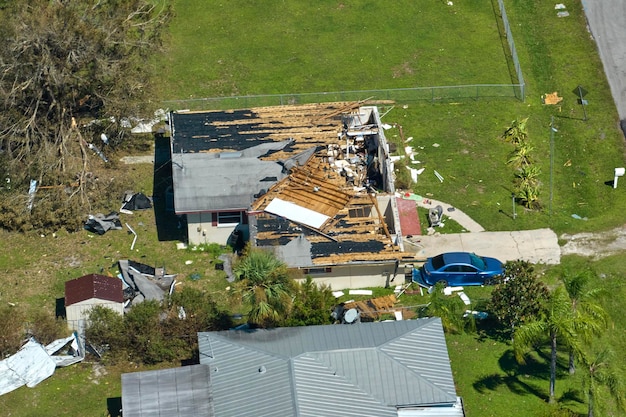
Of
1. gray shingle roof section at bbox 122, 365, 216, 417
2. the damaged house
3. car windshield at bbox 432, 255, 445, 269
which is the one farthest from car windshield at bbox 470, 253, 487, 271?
gray shingle roof section at bbox 122, 365, 216, 417

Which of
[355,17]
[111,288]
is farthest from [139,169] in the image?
[355,17]

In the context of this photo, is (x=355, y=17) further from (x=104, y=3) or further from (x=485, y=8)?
(x=104, y=3)

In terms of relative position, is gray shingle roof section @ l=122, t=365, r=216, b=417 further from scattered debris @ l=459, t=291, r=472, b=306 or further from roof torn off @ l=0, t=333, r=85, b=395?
scattered debris @ l=459, t=291, r=472, b=306

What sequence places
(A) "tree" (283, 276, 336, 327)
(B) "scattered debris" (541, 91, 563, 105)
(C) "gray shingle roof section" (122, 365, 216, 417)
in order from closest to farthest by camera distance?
(C) "gray shingle roof section" (122, 365, 216, 417) < (A) "tree" (283, 276, 336, 327) < (B) "scattered debris" (541, 91, 563, 105)

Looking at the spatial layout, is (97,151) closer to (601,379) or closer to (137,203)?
(137,203)

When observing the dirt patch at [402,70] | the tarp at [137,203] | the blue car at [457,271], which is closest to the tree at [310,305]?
the blue car at [457,271]

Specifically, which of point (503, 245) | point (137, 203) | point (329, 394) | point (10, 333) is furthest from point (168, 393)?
point (503, 245)
